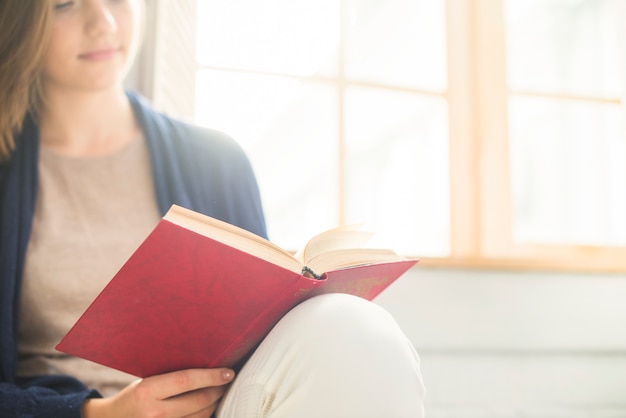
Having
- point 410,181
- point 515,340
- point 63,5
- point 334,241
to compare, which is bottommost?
point 515,340

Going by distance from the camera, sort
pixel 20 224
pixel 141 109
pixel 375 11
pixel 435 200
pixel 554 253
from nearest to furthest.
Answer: pixel 20 224 → pixel 141 109 → pixel 554 253 → pixel 435 200 → pixel 375 11

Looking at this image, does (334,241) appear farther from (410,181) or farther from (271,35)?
(410,181)

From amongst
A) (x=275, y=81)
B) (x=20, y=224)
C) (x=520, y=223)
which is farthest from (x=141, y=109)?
(x=520, y=223)

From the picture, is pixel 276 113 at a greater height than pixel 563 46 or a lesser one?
lesser

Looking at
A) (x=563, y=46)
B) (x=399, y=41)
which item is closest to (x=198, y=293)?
(x=399, y=41)

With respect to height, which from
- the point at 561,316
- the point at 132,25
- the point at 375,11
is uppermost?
the point at 375,11

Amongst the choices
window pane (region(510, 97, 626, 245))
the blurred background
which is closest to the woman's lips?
the blurred background

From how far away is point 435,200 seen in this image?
6.88ft

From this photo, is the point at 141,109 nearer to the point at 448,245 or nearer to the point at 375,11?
the point at 448,245

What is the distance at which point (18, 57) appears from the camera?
95 cm

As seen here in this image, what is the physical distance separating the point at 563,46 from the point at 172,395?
218 centimetres

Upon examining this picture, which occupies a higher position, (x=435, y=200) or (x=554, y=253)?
(x=435, y=200)

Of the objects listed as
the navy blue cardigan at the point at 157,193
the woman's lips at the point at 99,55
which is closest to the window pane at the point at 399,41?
the navy blue cardigan at the point at 157,193

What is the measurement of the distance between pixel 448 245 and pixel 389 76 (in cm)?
88
